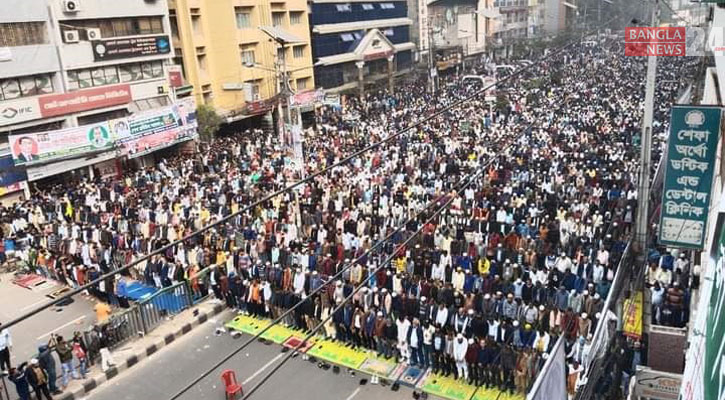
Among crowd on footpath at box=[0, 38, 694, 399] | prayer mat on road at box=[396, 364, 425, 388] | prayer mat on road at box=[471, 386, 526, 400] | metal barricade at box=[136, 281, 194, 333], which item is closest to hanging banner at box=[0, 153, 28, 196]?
crowd on footpath at box=[0, 38, 694, 399]

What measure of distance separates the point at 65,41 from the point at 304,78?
1605 centimetres

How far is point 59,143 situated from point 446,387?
52.4ft

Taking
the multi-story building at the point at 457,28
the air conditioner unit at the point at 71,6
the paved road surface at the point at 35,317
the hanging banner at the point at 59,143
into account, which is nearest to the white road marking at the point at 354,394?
the paved road surface at the point at 35,317

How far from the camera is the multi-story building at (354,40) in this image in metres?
36.7

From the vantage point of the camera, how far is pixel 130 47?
23.7 meters

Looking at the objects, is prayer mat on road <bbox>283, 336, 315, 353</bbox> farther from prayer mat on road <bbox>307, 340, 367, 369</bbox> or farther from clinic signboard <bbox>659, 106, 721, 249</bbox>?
clinic signboard <bbox>659, 106, 721, 249</bbox>

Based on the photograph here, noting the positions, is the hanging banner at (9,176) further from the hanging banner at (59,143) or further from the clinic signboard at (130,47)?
the clinic signboard at (130,47)

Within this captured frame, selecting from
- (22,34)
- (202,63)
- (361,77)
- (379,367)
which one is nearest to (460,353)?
(379,367)

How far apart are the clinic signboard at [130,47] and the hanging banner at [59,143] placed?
3756 mm

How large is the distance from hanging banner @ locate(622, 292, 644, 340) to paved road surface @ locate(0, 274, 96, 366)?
10.4m

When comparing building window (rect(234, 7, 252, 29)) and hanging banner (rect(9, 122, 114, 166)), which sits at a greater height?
building window (rect(234, 7, 252, 29))

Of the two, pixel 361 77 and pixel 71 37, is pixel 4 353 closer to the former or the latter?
pixel 71 37

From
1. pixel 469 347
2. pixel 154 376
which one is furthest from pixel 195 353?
pixel 469 347

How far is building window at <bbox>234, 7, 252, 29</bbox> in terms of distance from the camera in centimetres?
2994
